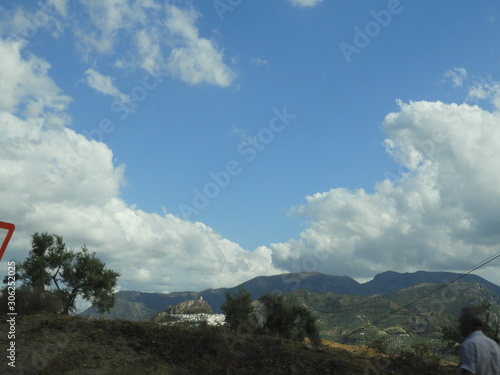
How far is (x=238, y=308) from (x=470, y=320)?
26.8m

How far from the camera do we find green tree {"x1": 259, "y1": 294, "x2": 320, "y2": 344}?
3187 cm

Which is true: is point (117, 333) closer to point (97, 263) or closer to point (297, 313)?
point (297, 313)

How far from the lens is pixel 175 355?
18.8 metres

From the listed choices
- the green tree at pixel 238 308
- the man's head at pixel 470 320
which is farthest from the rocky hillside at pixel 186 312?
the man's head at pixel 470 320

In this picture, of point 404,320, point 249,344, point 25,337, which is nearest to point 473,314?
point 249,344

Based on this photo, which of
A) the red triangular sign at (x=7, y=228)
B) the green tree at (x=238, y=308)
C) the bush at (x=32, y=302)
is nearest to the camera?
the red triangular sign at (x=7, y=228)

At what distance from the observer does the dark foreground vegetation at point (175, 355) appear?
1706 centimetres

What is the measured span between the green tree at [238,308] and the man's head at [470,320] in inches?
974

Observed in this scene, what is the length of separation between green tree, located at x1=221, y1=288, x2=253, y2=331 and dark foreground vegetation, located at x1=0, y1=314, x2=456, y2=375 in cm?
929

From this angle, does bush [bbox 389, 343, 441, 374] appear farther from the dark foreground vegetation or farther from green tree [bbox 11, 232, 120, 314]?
green tree [bbox 11, 232, 120, 314]

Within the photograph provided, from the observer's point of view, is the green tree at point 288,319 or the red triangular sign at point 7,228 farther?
the green tree at point 288,319

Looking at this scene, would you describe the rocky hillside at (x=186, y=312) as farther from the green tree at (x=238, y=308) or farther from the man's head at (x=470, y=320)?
the man's head at (x=470, y=320)

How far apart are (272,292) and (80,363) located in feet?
62.9

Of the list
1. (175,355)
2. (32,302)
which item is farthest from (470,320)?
(32,302)
